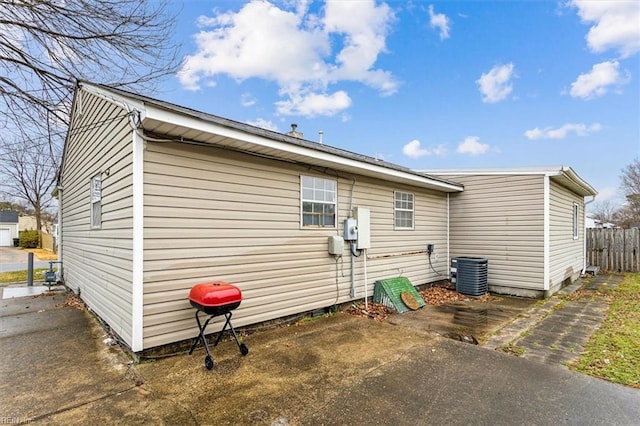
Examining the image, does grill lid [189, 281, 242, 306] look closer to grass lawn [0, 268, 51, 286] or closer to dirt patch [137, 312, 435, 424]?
dirt patch [137, 312, 435, 424]

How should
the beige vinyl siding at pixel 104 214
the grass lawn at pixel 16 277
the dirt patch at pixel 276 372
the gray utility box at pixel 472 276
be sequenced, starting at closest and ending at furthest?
the dirt patch at pixel 276 372
the beige vinyl siding at pixel 104 214
the gray utility box at pixel 472 276
the grass lawn at pixel 16 277

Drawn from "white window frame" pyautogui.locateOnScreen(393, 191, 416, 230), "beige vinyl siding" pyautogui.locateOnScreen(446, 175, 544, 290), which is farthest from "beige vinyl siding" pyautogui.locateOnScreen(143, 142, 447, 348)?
"beige vinyl siding" pyautogui.locateOnScreen(446, 175, 544, 290)

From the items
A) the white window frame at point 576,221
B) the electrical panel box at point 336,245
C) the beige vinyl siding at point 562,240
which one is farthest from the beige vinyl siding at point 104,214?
the white window frame at point 576,221

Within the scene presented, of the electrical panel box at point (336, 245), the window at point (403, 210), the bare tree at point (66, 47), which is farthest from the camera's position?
the window at point (403, 210)

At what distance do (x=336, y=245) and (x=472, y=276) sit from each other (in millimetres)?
4158

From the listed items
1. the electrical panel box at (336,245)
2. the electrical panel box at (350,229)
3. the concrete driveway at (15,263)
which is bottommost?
the concrete driveway at (15,263)

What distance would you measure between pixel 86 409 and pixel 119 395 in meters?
0.27

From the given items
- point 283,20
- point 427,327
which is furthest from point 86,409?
point 283,20

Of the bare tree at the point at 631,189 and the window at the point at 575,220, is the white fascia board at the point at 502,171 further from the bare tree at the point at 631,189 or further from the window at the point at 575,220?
the bare tree at the point at 631,189

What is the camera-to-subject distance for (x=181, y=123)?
3.65 metres

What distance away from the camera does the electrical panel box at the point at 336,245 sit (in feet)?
19.2

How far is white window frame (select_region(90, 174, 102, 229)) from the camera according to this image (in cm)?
520

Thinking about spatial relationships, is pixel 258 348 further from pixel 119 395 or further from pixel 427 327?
pixel 427 327

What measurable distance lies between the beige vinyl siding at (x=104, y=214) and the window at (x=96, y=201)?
0.48 feet
